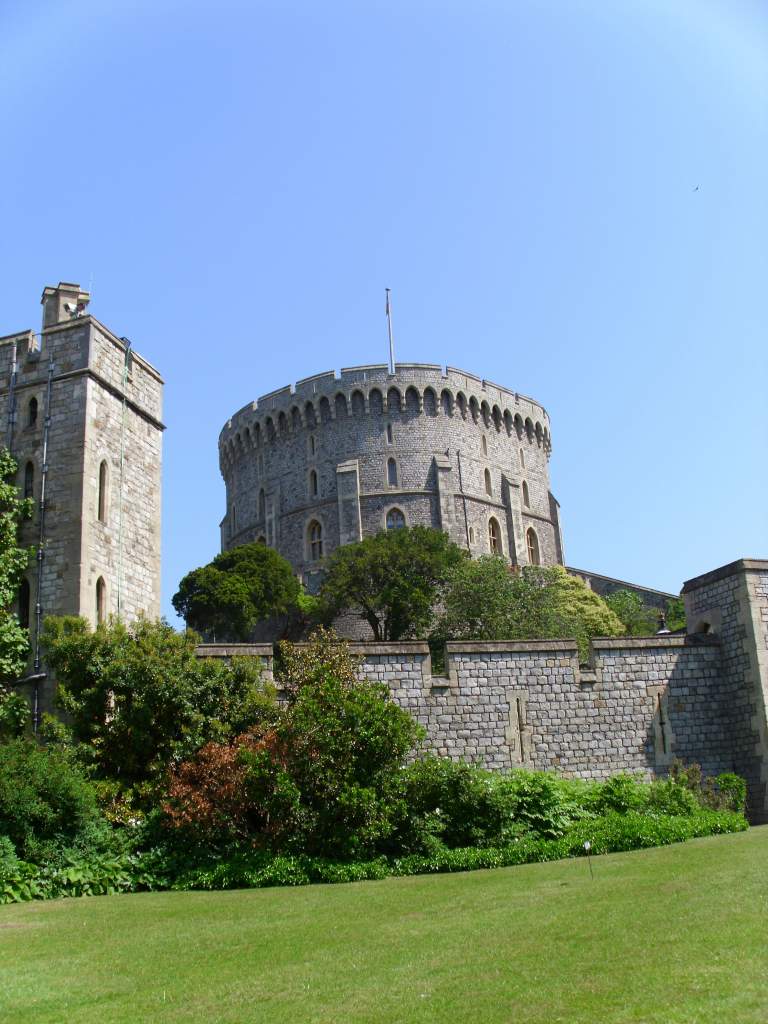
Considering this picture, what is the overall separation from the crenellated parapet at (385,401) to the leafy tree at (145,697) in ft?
141

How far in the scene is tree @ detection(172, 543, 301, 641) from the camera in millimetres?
49406

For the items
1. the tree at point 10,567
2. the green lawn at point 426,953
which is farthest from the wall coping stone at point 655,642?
the tree at point 10,567

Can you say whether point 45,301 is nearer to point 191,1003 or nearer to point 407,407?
point 191,1003

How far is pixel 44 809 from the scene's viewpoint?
14.8 metres

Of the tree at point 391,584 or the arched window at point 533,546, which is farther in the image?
the arched window at point 533,546

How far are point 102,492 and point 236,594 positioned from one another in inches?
1110

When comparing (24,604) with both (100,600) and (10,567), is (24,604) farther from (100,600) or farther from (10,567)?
(100,600)

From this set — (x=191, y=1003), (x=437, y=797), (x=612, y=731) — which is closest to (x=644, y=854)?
(x=437, y=797)

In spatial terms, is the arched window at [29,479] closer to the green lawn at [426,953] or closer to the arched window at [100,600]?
the arched window at [100,600]

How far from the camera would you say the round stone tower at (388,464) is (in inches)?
2340

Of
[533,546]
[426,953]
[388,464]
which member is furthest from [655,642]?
[533,546]

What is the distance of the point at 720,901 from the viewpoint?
30.2 ft

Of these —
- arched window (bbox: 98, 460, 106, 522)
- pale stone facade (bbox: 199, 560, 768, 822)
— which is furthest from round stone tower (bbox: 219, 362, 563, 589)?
pale stone facade (bbox: 199, 560, 768, 822)

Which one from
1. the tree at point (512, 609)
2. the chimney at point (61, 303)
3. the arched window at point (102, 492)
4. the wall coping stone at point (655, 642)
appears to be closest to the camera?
the wall coping stone at point (655, 642)
